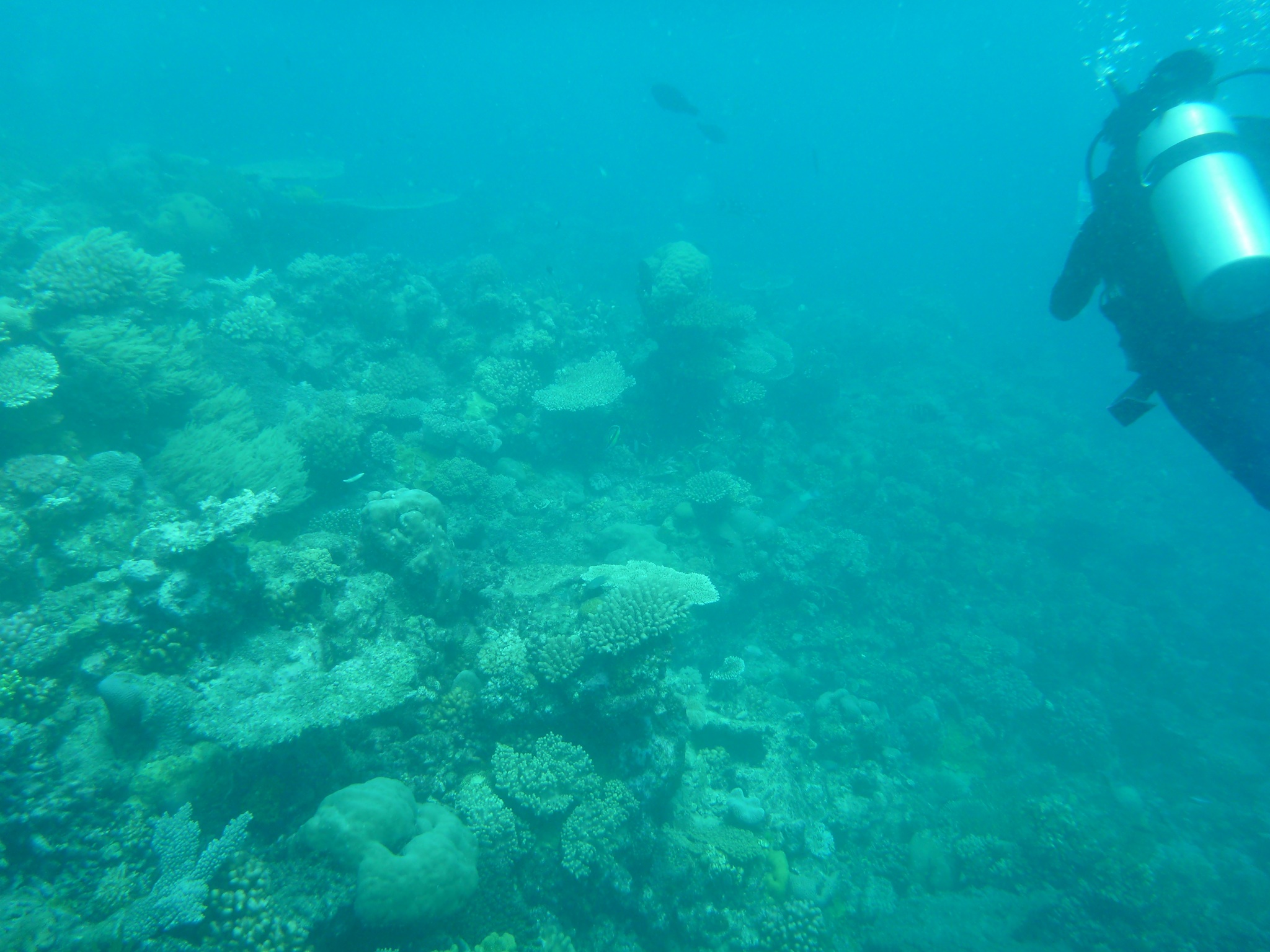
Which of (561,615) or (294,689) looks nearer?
(294,689)

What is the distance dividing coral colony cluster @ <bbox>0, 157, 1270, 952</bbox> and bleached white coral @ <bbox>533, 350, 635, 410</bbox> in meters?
0.11

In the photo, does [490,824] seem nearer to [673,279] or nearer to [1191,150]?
[1191,150]

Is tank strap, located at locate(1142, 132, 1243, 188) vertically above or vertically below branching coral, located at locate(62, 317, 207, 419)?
above

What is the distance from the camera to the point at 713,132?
17.2 metres

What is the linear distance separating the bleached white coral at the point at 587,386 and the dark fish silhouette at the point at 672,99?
9.99 m

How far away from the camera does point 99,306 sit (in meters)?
7.01

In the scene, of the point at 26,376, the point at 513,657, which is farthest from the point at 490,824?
the point at 26,376

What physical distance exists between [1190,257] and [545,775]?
6.33 m

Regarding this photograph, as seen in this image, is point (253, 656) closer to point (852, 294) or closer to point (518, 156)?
point (852, 294)

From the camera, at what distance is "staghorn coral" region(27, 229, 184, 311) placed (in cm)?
667

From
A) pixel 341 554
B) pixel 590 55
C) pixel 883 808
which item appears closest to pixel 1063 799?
pixel 883 808

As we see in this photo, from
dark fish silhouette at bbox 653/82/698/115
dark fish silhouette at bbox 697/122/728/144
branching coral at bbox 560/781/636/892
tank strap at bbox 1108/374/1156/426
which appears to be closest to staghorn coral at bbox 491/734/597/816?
branching coral at bbox 560/781/636/892

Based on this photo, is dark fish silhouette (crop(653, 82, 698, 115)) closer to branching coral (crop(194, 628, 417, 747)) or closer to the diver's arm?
the diver's arm

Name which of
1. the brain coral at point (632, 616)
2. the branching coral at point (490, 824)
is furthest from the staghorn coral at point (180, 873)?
the brain coral at point (632, 616)
